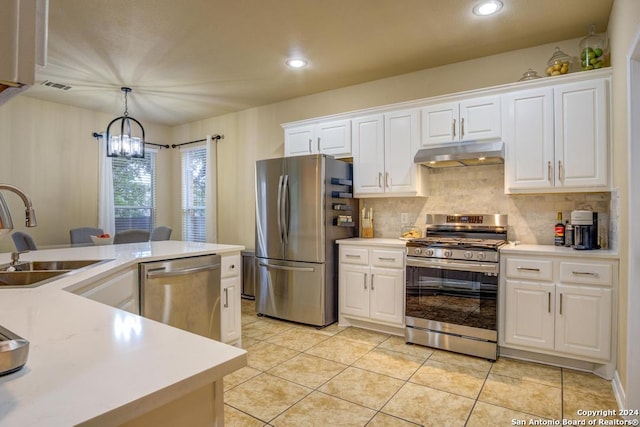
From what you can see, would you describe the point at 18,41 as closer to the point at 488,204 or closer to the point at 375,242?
the point at 375,242

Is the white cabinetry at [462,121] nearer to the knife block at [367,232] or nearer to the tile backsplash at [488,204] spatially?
the tile backsplash at [488,204]

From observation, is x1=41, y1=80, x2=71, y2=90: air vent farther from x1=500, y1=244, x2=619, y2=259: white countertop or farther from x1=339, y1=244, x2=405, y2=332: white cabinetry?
x1=500, y1=244, x2=619, y2=259: white countertop

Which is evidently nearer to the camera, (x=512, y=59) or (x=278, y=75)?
(x=512, y=59)

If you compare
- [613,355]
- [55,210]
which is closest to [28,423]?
[613,355]

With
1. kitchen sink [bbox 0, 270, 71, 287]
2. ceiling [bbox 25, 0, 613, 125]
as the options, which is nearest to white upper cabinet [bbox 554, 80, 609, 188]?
ceiling [bbox 25, 0, 613, 125]

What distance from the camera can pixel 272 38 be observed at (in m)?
3.19

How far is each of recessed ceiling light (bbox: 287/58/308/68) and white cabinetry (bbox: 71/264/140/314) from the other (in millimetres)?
2411

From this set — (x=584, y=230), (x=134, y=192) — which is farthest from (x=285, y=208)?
(x=134, y=192)

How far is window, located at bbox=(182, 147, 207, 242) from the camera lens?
5.98m

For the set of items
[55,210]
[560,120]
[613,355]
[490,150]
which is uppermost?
[560,120]

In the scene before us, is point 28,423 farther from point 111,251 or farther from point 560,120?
point 560,120

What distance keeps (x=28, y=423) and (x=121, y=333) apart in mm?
407

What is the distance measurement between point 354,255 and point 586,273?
74.8 inches

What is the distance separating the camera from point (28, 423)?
1.81 ft
